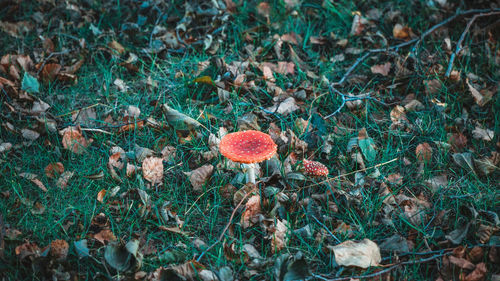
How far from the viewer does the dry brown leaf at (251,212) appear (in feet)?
8.61

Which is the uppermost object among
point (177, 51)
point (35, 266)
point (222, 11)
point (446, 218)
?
point (222, 11)

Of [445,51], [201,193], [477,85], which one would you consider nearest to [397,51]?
[445,51]

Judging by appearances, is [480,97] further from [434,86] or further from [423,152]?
[423,152]

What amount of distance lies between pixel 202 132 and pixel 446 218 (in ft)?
5.94

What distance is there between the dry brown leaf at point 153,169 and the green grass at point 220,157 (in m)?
0.05

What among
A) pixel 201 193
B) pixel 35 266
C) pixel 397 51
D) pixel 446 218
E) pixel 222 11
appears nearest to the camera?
pixel 35 266

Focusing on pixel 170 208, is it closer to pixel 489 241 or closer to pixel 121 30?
pixel 489 241

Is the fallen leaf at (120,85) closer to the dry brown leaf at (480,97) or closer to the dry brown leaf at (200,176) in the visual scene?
the dry brown leaf at (200,176)

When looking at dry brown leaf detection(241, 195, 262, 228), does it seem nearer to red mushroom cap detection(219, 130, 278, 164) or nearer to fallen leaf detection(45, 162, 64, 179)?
red mushroom cap detection(219, 130, 278, 164)

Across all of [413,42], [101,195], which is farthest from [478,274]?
[413,42]

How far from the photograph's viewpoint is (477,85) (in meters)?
3.70

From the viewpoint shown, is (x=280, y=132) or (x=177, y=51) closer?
(x=280, y=132)

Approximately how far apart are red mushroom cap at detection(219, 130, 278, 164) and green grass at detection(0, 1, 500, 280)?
0.40 meters

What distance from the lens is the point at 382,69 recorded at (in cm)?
379
